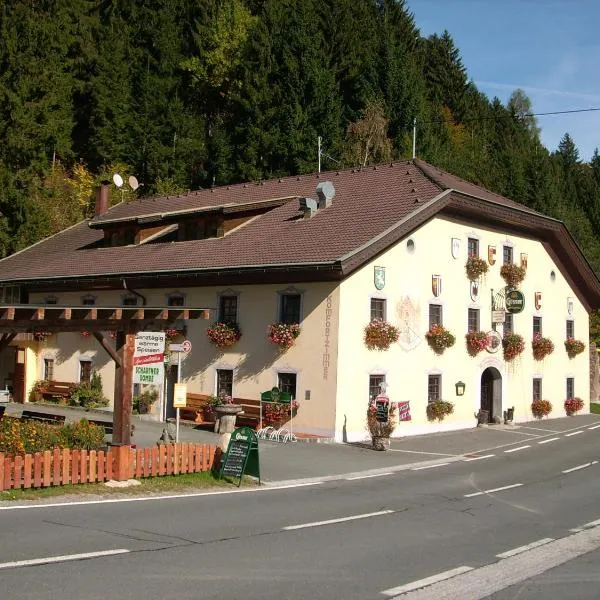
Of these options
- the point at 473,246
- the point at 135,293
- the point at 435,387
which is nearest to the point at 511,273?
the point at 473,246

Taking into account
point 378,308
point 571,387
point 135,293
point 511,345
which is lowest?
point 571,387

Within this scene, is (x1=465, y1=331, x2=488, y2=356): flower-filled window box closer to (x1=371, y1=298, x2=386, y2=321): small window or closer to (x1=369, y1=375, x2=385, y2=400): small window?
(x1=371, y1=298, x2=386, y2=321): small window

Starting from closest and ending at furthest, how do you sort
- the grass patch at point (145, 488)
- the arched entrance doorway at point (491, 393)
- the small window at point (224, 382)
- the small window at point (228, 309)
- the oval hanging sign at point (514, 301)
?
the grass patch at point (145, 488)
the small window at point (224, 382)
the small window at point (228, 309)
the oval hanging sign at point (514, 301)
the arched entrance doorway at point (491, 393)

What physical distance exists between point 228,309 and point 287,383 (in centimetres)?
370

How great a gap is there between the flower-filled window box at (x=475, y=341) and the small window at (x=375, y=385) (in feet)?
16.6

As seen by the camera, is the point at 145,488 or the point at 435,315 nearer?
the point at 145,488

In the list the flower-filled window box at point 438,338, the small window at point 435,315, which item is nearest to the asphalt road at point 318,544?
the flower-filled window box at point 438,338

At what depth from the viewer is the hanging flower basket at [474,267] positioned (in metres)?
30.4

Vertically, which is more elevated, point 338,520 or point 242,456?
point 242,456

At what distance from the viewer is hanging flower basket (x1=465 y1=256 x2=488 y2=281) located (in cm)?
3039

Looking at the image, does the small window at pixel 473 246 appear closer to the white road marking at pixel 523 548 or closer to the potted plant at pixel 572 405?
the potted plant at pixel 572 405

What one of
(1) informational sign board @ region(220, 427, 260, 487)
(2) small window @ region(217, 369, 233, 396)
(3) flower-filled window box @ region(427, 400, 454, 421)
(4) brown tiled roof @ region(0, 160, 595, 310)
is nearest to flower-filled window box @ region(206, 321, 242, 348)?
(2) small window @ region(217, 369, 233, 396)

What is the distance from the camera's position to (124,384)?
648 inches

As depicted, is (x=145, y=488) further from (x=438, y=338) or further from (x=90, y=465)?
(x=438, y=338)
